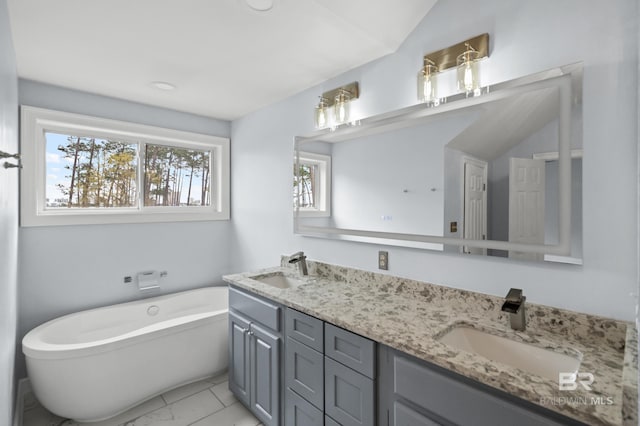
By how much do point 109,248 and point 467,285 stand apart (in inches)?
115

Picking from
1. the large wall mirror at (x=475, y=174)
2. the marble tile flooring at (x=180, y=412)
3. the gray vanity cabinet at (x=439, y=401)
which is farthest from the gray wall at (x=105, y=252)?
the gray vanity cabinet at (x=439, y=401)

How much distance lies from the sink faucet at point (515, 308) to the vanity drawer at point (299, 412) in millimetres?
1015

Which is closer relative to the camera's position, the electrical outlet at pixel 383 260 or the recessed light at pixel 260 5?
the recessed light at pixel 260 5

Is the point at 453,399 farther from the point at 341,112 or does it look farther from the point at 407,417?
the point at 341,112

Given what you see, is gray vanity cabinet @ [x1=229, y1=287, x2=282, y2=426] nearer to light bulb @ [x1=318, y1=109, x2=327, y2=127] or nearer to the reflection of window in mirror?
the reflection of window in mirror

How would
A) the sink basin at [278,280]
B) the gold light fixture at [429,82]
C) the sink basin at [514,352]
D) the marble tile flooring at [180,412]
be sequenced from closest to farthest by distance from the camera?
the sink basin at [514,352]
the gold light fixture at [429,82]
the marble tile flooring at [180,412]
the sink basin at [278,280]

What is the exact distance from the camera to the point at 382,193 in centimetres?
195

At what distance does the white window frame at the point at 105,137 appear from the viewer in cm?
237

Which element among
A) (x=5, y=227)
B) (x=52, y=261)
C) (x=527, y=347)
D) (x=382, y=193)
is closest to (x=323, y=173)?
(x=382, y=193)

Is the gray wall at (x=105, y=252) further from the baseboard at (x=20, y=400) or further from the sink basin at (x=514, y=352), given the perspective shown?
the sink basin at (x=514, y=352)

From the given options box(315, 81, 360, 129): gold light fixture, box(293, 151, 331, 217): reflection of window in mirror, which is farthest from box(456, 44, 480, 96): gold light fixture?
box(293, 151, 331, 217): reflection of window in mirror

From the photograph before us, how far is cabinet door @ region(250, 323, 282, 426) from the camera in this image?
182 cm

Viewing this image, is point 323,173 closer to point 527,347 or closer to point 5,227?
point 527,347

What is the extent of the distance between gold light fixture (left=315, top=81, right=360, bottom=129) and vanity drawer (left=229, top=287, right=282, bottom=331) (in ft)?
4.34
